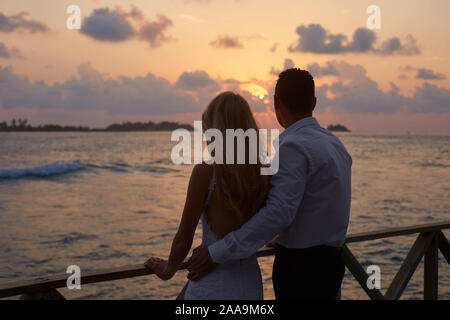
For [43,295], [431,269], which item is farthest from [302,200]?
[431,269]

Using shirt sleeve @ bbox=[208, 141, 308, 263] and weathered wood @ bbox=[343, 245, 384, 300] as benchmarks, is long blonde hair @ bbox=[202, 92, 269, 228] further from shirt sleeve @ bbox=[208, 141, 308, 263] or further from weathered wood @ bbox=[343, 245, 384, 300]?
weathered wood @ bbox=[343, 245, 384, 300]

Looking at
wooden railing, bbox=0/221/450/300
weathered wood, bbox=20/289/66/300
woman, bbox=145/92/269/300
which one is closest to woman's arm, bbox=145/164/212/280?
woman, bbox=145/92/269/300

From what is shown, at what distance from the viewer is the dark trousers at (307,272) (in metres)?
1.75

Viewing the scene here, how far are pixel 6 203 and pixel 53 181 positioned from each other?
8.82 m

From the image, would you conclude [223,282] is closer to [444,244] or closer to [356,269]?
[356,269]

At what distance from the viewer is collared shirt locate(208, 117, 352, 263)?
63.7 inches

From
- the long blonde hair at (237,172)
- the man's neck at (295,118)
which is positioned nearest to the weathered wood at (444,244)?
the man's neck at (295,118)

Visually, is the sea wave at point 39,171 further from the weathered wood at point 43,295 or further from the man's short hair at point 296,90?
the man's short hair at point 296,90

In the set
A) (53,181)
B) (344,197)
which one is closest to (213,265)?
(344,197)

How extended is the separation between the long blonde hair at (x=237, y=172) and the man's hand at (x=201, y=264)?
19 cm

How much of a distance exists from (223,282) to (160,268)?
0.33 meters
